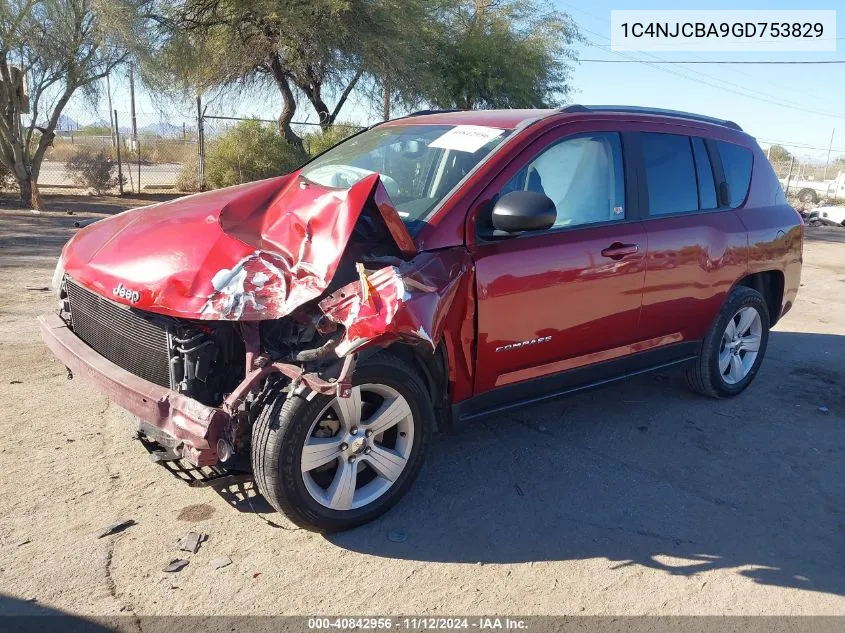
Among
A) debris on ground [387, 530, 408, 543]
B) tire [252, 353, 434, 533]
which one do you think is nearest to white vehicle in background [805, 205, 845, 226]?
tire [252, 353, 434, 533]

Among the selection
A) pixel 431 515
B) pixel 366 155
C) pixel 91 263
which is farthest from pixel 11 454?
pixel 366 155

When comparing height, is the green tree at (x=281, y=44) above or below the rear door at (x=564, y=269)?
above

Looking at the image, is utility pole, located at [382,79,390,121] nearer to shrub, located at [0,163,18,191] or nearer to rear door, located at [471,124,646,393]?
shrub, located at [0,163,18,191]

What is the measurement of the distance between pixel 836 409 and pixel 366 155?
3927 mm

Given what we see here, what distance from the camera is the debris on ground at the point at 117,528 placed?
3270 millimetres

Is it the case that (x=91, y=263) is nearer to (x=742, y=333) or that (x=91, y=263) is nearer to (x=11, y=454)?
(x=11, y=454)

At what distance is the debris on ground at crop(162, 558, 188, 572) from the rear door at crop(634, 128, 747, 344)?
2.96m

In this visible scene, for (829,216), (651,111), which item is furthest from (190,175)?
(829,216)

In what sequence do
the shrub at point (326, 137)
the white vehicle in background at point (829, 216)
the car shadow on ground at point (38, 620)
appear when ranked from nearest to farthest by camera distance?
the car shadow on ground at point (38, 620)
the shrub at point (326, 137)
the white vehicle in background at point (829, 216)

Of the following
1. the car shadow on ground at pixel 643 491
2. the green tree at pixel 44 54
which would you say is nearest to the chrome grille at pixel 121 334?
the car shadow on ground at pixel 643 491

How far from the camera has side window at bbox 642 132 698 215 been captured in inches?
180

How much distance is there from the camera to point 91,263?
3602 millimetres

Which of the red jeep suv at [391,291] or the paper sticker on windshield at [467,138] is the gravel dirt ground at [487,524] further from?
the paper sticker on windshield at [467,138]

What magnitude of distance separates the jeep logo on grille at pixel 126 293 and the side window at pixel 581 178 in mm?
1939
